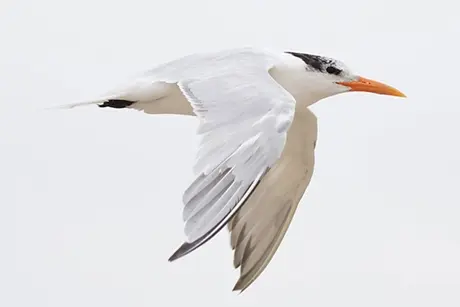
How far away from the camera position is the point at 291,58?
11.3 m

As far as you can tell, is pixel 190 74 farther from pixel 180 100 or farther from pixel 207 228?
pixel 207 228

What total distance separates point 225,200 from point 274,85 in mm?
1718

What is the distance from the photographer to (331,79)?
11.4m

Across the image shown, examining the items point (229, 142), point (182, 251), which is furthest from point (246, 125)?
point (182, 251)

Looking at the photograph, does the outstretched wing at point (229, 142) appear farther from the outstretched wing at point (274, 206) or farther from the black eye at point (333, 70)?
the outstretched wing at point (274, 206)

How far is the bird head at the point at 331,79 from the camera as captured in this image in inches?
446

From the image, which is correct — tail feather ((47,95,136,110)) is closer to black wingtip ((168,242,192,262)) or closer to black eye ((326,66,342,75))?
black eye ((326,66,342,75))

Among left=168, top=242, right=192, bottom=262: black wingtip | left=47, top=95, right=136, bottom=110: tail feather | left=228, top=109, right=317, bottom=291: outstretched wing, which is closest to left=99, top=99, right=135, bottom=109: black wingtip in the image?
left=47, top=95, right=136, bottom=110: tail feather

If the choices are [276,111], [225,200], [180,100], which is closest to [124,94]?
[180,100]

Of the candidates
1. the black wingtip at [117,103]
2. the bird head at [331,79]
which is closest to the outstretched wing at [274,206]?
the bird head at [331,79]

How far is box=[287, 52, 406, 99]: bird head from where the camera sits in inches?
446

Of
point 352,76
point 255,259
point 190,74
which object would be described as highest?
point 190,74

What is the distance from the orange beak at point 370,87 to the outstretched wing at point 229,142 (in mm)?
2100

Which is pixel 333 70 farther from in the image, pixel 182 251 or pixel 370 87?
pixel 182 251
